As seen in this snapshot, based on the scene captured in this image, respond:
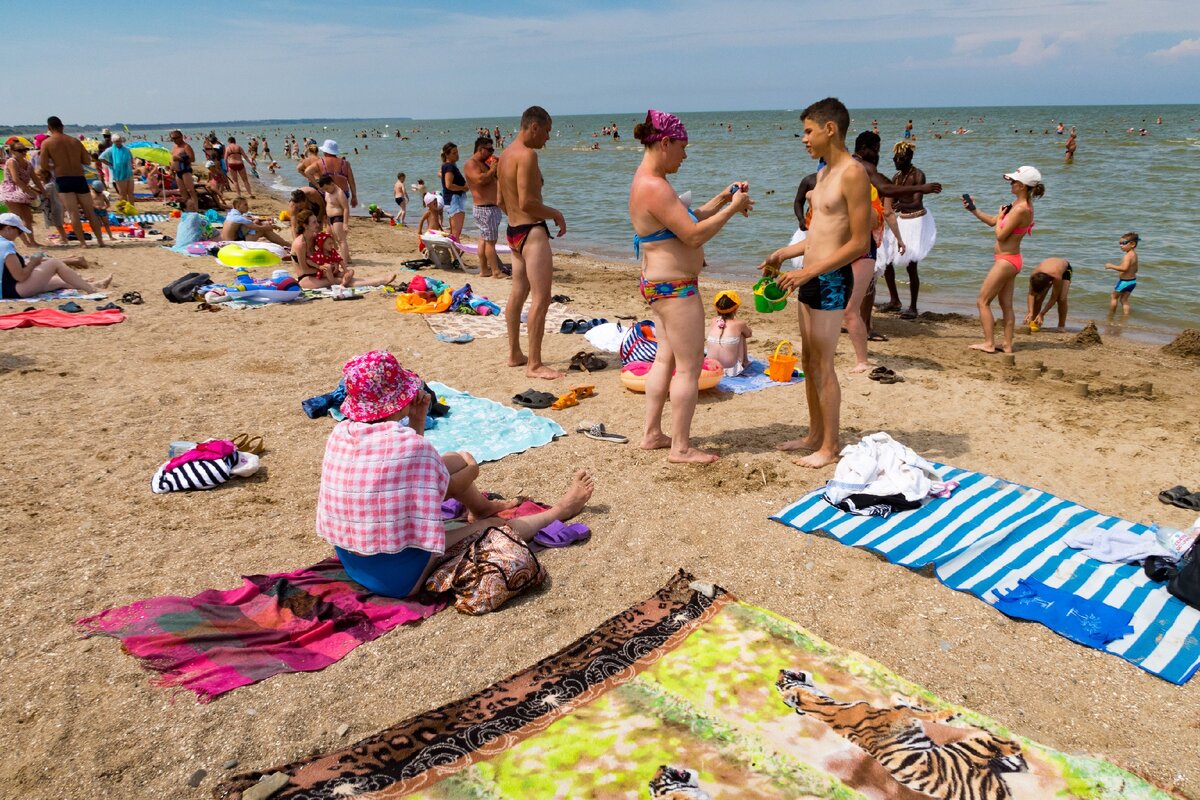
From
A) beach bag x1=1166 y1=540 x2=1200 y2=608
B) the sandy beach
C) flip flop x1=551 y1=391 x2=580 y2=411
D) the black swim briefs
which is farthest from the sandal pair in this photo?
beach bag x1=1166 y1=540 x2=1200 y2=608

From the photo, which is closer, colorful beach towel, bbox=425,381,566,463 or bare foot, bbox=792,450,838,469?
bare foot, bbox=792,450,838,469

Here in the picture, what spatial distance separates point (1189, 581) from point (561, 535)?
2929 mm

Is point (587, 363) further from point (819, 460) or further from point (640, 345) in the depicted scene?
point (819, 460)

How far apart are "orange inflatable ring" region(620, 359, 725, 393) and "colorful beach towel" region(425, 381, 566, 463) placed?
958 millimetres

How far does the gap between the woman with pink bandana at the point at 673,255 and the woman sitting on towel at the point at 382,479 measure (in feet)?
5.83

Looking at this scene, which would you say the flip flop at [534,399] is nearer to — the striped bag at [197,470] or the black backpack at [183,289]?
the striped bag at [197,470]

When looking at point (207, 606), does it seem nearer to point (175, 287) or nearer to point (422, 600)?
point (422, 600)

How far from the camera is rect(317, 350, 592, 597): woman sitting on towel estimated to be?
3.16 m

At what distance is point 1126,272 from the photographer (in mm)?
9711

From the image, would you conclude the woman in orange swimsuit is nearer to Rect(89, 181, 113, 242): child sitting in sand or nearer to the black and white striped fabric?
the black and white striped fabric

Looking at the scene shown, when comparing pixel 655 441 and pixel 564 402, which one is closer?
pixel 655 441

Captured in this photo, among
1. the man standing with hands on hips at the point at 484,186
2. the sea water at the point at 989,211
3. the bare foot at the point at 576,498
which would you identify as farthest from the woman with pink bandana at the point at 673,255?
the sea water at the point at 989,211

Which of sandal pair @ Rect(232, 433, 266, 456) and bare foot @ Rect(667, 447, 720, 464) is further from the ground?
sandal pair @ Rect(232, 433, 266, 456)

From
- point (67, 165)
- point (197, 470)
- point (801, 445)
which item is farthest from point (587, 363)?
point (67, 165)
